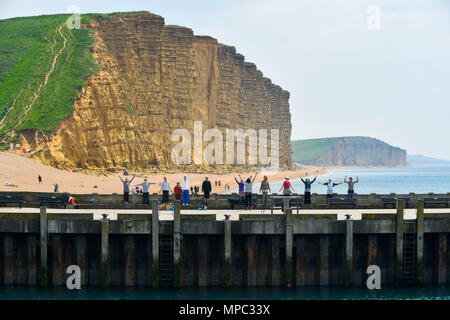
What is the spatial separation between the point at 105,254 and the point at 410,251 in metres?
11.4

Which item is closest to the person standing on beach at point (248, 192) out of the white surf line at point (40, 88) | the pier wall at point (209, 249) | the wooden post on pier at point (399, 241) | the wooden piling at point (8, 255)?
the pier wall at point (209, 249)

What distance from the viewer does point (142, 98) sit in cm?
12700

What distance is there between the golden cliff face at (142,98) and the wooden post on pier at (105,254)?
234 ft

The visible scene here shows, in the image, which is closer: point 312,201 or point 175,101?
point 312,201

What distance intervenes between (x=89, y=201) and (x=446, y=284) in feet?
56.0

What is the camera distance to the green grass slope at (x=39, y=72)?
102m

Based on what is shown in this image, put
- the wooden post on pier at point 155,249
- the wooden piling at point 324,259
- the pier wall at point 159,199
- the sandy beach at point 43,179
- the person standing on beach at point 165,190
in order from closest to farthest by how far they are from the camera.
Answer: the wooden post on pier at point 155,249
the wooden piling at point 324,259
the pier wall at point 159,199
the person standing on beach at point 165,190
the sandy beach at point 43,179

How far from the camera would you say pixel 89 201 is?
33.1 meters

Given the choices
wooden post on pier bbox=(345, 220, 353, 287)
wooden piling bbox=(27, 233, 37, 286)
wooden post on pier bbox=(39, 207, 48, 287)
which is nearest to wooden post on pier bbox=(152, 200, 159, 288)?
wooden post on pier bbox=(39, 207, 48, 287)

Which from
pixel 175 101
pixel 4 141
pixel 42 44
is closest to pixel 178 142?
pixel 175 101

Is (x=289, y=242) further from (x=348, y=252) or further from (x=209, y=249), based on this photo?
(x=209, y=249)

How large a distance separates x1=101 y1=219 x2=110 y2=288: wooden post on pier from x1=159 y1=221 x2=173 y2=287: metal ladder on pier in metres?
1.93

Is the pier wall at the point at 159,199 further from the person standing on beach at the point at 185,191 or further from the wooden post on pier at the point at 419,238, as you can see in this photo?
the wooden post on pier at the point at 419,238
